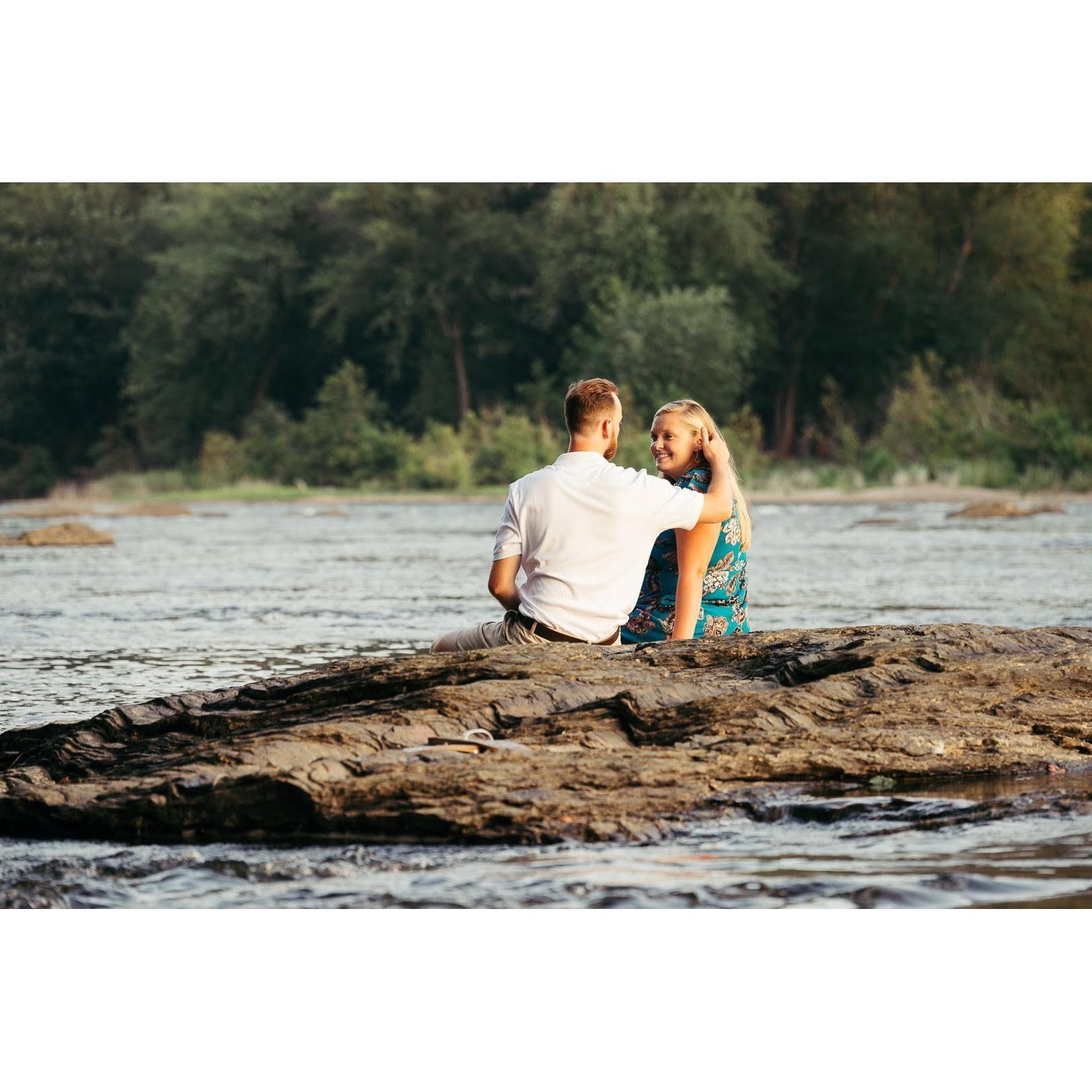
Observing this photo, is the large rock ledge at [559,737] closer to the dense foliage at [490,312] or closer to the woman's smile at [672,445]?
the woman's smile at [672,445]

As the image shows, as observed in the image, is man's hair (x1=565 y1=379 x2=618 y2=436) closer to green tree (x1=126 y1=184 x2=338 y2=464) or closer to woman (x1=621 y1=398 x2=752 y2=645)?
woman (x1=621 y1=398 x2=752 y2=645)

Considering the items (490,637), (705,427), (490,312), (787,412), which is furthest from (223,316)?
(705,427)

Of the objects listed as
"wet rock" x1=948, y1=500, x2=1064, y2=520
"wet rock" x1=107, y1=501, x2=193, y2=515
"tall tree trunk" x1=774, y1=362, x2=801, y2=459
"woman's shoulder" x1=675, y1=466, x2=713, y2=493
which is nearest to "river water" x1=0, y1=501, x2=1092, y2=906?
"wet rock" x1=948, y1=500, x2=1064, y2=520

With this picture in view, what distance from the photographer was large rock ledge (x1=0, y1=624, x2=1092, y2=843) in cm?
584

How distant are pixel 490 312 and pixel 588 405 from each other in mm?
50867

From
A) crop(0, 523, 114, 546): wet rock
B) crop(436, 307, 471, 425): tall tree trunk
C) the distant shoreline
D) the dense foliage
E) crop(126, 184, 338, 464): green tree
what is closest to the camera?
crop(0, 523, 114, 546): wet rock

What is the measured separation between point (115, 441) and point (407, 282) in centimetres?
1538

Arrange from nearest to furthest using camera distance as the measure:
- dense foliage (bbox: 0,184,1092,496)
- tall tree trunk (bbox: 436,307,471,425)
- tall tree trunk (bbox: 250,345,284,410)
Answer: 1. dense foliage (bbox: 0,184,1092,496)
2. tall tree trunk (bbox: 436,307,471,425)
3. tall tree trunk (bbox: 250,345,284,410)

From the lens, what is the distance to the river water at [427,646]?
519cm

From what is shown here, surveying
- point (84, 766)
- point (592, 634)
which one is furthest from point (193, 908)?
point (592, 634)

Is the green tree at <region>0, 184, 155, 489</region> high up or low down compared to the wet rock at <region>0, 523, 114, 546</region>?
up

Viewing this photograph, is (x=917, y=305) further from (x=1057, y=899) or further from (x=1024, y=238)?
(x=1057, y=899)

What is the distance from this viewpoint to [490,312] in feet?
187

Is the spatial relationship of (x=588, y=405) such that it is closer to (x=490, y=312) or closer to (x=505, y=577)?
(x=505, y=577)
